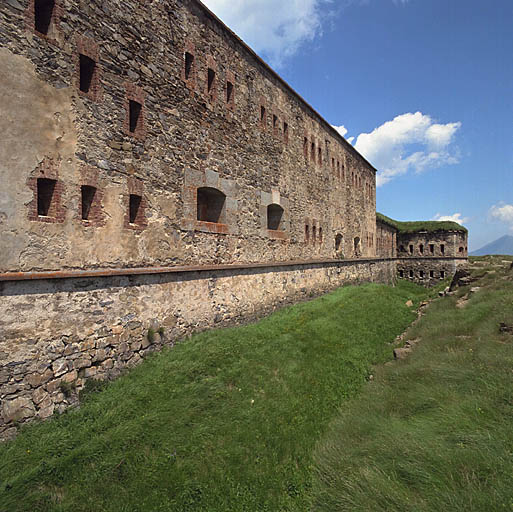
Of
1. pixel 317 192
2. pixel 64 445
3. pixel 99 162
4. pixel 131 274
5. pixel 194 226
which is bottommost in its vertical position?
pixel 64 445

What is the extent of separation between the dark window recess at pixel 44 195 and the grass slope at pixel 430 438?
5872mm

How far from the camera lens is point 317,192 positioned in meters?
15.3

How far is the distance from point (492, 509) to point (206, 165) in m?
8.08

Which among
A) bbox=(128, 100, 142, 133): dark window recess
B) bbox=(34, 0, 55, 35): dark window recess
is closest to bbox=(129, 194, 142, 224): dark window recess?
bbox=(128, 100, 142, 133): dark window recess

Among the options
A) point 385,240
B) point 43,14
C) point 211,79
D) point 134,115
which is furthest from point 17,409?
point 385,240

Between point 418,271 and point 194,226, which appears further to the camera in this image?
point 418,271

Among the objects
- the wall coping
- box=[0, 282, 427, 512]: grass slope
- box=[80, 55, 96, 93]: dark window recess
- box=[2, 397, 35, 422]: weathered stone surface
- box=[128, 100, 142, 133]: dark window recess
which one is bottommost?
box=[0, 282, 427, 512]: grass slope

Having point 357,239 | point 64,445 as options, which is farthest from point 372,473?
point 357,239

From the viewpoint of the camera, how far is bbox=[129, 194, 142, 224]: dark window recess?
6.59 m

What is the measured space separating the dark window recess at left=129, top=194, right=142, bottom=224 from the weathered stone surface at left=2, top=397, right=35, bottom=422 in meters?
3.53

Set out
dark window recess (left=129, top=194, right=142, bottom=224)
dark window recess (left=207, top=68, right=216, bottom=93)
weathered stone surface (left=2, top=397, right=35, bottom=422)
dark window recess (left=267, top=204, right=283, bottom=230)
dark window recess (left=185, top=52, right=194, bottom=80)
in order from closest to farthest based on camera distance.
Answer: weathered stone surface (left=2, top=397, right=35, bottom=422) < dark window recess (left=129, top=194, right=142, bottom=224) < dark window recess (left=185, top=52, right=194, bottom=80) < dark window recess (left=207, top=68, right=216, bottom=93) < dark window recess (left=267, top=204, right=283, bottom=230)

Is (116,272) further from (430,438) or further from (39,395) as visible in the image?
(430,438)

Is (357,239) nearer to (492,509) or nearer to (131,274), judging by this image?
(131,274)

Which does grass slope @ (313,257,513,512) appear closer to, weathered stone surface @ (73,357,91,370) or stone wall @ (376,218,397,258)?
weathered stone surface @ (73,357,91,370)
